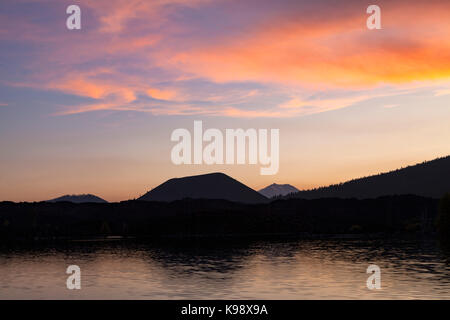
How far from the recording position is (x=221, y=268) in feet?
310

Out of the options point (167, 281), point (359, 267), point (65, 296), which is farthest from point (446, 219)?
point (65, 296)

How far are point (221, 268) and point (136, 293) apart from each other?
31.9 m

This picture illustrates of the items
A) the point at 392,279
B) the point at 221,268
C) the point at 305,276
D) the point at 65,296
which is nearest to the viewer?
the point at 65,296

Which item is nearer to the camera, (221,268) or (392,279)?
(392,279)

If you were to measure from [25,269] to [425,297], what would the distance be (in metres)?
67.9
